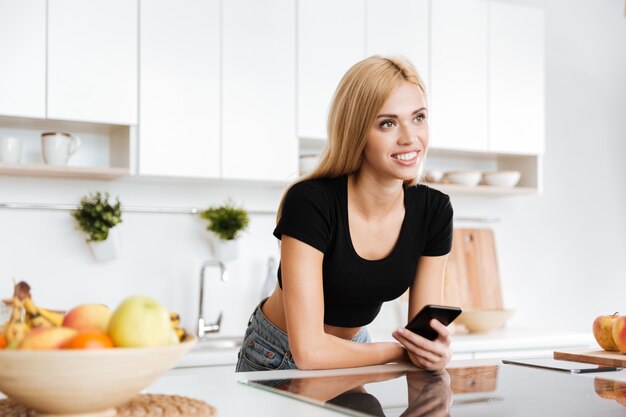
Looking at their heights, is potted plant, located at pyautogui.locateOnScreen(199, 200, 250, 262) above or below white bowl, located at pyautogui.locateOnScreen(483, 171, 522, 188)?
below

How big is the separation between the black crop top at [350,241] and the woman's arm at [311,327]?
0.05 metres

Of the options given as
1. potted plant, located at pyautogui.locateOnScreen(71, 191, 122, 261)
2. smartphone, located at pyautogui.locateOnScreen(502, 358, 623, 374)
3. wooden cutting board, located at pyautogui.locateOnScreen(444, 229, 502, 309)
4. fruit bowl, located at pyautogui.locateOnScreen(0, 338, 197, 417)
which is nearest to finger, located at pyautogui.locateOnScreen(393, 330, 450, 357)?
smartphone, located at pyautogui.locateOnScreen(502, 358, 623, 374)

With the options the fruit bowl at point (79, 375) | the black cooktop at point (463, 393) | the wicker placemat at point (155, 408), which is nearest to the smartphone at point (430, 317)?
the black cooktop at point (463, 393)

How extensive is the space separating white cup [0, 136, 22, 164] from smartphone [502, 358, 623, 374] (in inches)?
83.9

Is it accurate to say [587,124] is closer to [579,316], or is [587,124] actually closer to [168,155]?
[579,316]

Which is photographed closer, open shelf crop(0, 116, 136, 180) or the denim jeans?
the denim jeans

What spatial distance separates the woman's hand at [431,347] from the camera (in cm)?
170

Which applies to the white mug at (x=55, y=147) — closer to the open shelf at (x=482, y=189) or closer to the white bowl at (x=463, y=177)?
the open shelf at (x=482, y=189)

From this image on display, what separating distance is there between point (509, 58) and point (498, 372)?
2770 millimetres

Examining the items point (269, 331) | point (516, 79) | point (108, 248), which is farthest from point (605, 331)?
point (516, 79)

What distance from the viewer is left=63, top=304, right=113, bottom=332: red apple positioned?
103 centimetres

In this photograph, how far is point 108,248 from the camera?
3.38 m

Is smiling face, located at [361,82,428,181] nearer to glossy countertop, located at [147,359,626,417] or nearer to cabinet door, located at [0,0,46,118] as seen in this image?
glossy countertop, located at [147,359,626,417]

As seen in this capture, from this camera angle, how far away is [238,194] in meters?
3.76
